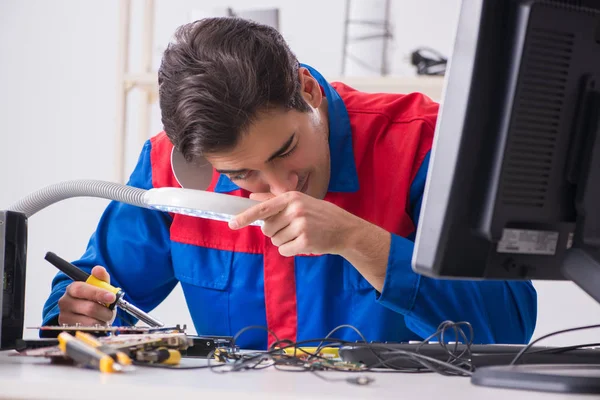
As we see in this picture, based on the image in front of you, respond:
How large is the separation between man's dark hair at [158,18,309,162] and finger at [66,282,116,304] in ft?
0.92

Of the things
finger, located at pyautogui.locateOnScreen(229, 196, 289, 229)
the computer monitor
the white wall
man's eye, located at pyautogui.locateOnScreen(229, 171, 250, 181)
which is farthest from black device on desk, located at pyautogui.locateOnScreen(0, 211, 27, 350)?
the white wall

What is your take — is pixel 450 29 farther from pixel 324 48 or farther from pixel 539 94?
pixel 539 94

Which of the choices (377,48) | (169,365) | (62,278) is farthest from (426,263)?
(377,48)

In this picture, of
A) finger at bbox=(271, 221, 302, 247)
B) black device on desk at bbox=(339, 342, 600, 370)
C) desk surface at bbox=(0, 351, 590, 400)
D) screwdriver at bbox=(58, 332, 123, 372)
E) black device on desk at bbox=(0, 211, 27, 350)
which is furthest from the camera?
finger at bbox=(271, 221, 302, 247)

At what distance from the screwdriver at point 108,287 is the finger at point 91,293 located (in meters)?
0.01

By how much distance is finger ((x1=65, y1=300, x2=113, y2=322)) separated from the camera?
1.28 m

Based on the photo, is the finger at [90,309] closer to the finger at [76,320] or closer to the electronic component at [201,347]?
the finger at [76,320]

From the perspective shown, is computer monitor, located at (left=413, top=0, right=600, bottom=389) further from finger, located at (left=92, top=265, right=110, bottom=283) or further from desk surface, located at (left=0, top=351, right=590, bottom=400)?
finger, located at (left=92, top=265, right=110, bottom=283)

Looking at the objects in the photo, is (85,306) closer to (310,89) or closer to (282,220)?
(282,220)

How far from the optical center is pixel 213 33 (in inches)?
52.0

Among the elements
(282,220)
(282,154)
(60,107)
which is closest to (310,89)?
(282,154)

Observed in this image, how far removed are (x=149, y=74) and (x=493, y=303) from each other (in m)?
1.38

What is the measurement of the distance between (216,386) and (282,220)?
0.49m

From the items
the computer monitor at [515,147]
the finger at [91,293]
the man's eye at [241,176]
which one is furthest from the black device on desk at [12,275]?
the computer monitor at [515,147]
